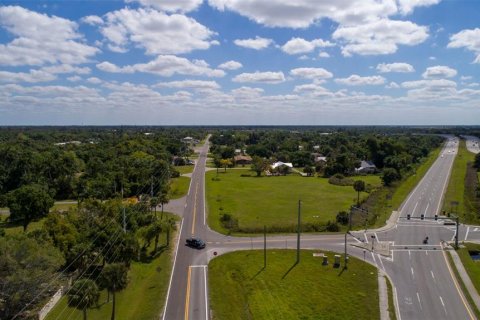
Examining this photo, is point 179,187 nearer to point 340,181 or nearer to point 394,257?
point 340,181

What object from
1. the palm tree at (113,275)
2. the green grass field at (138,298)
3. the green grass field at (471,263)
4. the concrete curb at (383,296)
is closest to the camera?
the palm tree at (113,275)

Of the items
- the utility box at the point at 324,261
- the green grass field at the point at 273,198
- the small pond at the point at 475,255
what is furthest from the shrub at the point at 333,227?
the small pond at the point at 475,255

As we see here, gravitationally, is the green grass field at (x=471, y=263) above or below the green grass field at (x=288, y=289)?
above

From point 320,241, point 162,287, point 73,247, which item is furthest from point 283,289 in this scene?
point 73,247

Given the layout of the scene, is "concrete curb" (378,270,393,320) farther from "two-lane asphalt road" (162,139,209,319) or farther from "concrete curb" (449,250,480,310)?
"two-lane asphalt road" (162,139,209,319)

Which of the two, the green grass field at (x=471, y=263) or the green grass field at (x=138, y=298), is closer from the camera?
the green grass field at (x=138, y=298)

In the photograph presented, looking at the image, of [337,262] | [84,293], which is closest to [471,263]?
[337,262]

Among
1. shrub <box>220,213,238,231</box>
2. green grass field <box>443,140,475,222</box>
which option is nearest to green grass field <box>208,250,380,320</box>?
shrub <box>220,213,238,231</box>

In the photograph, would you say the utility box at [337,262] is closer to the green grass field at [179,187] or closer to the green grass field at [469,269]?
the green grass field at [469,269]
